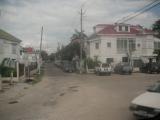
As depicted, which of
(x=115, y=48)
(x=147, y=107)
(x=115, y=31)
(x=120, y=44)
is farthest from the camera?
(x=120, y=44)

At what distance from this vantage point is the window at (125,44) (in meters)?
51.2

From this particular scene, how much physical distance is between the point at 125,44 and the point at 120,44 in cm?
102

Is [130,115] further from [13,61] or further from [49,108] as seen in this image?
[13,61]

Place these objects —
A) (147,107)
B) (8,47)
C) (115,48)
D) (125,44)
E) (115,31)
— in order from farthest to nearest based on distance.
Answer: (125,44)
(115,31)
(115,48)
(8,47)
(147,107)

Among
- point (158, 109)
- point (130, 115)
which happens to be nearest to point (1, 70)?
point (130, 115)

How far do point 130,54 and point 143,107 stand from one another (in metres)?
42.9

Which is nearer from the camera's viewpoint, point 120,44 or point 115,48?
point 115,48

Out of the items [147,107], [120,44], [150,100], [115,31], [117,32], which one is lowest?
[147,107]

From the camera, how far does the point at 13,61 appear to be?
47156 mm

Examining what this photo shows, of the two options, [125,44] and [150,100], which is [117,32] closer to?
[125,44]

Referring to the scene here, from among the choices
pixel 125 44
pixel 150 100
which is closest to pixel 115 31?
pixel 125 44

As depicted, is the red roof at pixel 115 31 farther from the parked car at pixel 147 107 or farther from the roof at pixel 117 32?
the parked car at pixel 147 107

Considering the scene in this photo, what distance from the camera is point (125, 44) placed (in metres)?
51.7

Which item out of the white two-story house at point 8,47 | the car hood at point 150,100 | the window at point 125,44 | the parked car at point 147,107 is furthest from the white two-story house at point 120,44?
the parked car at point 147,107
